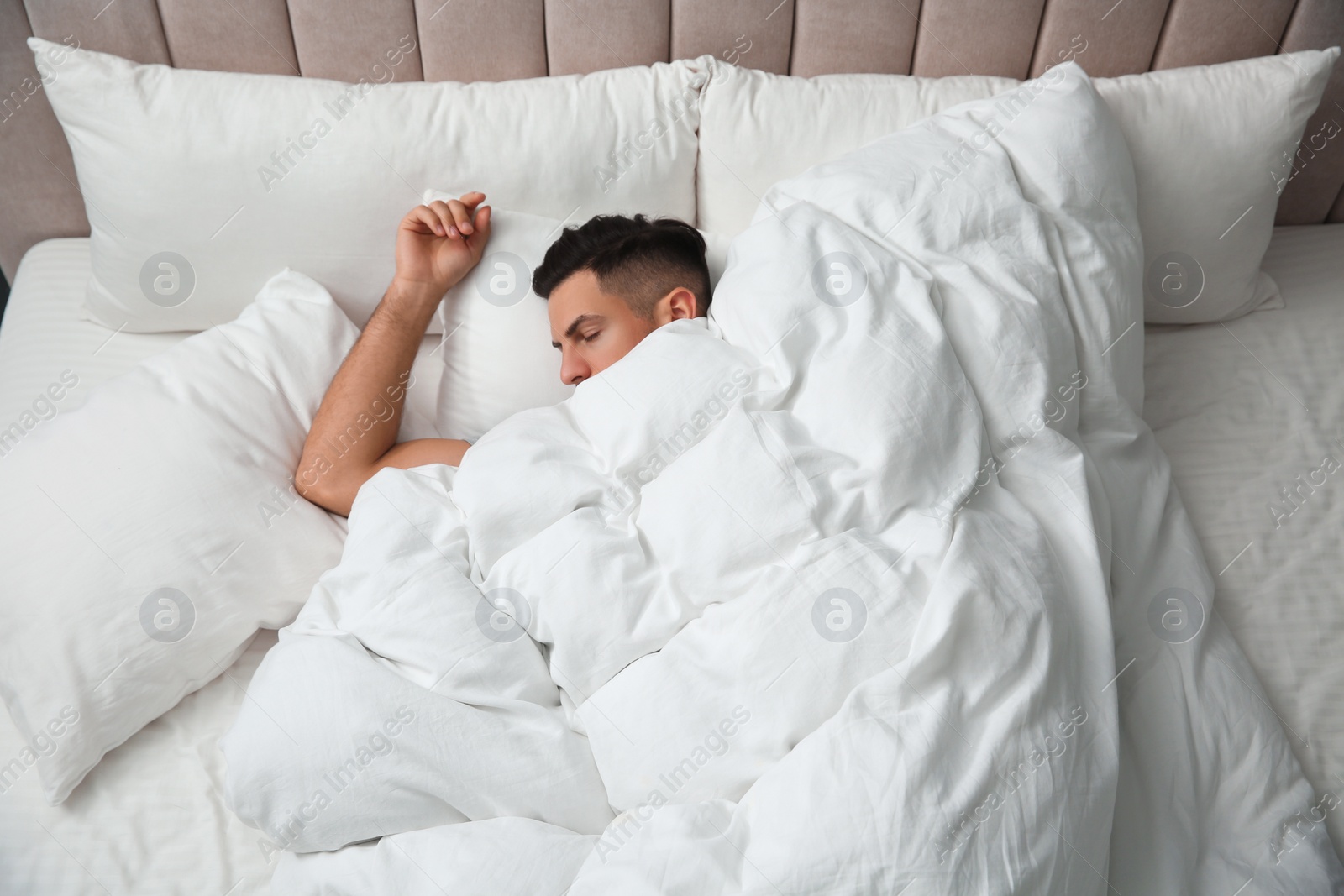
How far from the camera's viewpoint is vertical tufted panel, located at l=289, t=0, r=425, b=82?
4.52ft

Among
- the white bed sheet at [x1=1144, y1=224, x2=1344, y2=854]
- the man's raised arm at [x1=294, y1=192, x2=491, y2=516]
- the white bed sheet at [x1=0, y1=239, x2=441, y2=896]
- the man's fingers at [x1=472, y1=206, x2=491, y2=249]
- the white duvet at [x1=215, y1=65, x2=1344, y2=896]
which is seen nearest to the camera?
the white duvet at [x1=215, y1=65, x2=1344, y2=896]

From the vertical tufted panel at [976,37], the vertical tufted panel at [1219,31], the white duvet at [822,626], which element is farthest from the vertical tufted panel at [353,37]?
the vertical tufted panel at [1219,31]

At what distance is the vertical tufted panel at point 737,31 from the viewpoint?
142cm

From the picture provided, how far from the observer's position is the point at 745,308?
3.74 feet

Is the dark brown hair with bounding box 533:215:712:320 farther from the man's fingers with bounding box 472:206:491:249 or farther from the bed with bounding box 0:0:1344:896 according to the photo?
the bed with bounding box 0:0:1344:896

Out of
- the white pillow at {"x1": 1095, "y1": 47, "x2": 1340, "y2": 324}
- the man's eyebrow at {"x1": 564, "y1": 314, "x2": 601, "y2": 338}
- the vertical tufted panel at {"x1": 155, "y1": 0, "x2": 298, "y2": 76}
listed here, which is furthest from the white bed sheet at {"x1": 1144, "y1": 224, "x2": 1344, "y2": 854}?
the vertical tufted panel at {"x1": 155, "y1": 0, "x2": 298, "y2": 76}

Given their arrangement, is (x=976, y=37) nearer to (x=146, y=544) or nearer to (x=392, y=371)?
(x=392, y=371)

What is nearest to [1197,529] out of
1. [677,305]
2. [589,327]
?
[677,305]

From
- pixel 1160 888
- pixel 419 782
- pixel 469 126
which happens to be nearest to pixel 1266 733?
pixel 1160 888

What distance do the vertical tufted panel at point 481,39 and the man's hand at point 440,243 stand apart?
27 cm

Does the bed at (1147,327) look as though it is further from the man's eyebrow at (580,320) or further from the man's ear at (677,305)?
the man's ear at (677,305)

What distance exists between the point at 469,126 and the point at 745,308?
58cm

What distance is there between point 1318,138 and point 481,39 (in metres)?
1.52

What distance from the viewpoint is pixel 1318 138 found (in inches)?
63.0
